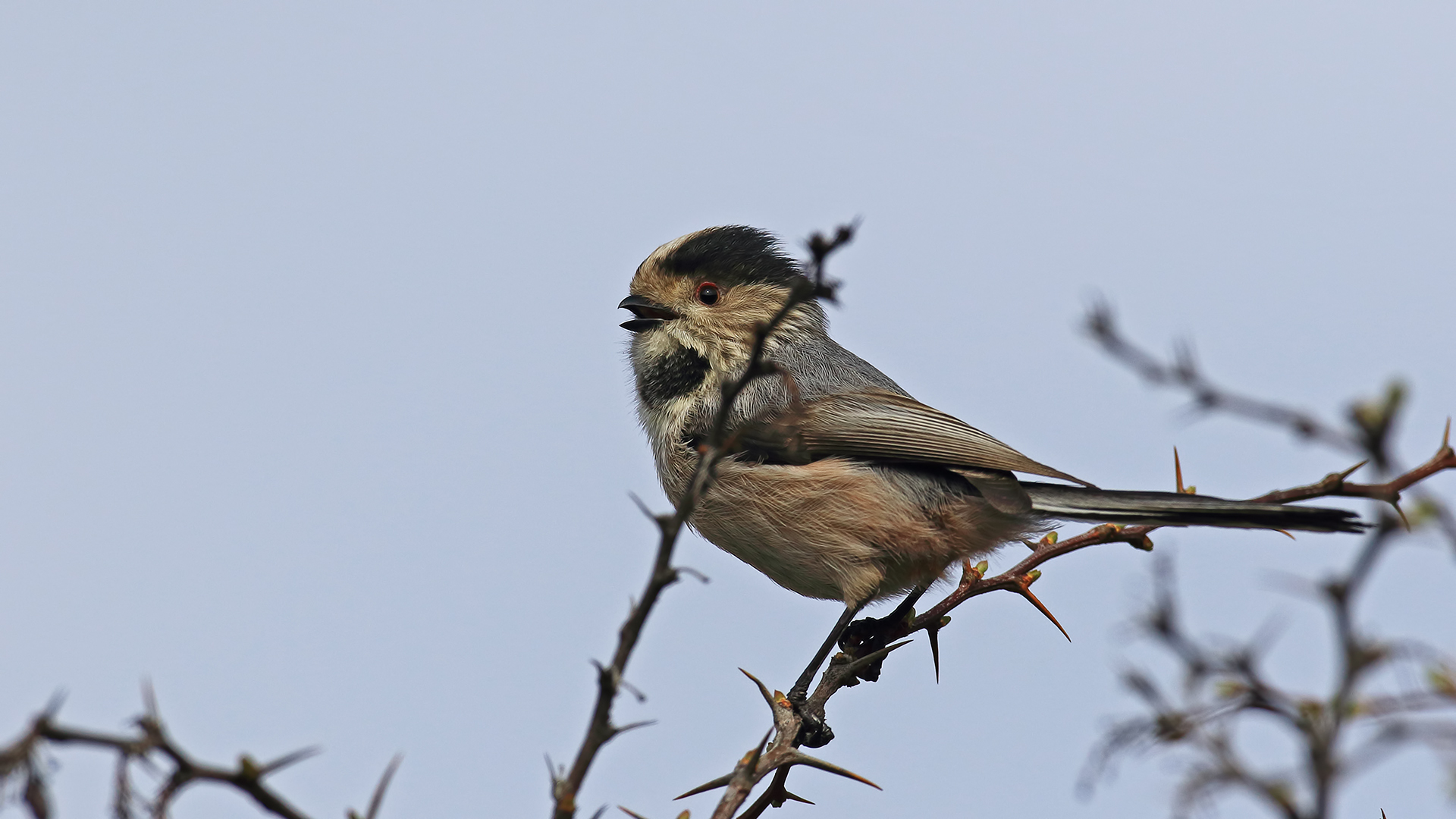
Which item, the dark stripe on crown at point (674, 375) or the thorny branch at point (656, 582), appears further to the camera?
the dark stripe on crown at point (674, 375)

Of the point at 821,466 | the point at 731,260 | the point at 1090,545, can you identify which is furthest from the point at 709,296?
the point at 1090,545

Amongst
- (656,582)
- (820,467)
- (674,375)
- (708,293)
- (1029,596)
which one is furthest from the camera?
(708,293)

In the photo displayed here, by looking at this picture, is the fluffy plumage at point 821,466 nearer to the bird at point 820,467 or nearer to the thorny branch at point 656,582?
the bird at point 820,467

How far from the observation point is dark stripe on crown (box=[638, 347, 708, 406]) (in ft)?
18.8

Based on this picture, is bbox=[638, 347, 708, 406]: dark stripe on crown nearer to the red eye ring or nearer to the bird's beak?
the bird's beak

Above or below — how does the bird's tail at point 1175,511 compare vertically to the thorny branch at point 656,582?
above

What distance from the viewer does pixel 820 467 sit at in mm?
5188

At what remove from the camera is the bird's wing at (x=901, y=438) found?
16.3 feet

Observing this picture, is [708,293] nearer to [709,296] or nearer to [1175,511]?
[709,296]

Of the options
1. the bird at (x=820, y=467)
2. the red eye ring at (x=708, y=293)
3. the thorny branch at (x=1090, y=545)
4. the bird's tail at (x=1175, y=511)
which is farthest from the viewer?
the red eye ring at (x=708, y=293)

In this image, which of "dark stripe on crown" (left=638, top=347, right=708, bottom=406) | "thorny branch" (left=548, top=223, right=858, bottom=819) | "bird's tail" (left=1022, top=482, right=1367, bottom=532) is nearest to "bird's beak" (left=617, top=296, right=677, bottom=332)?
"dark stripe on crown" (left=638, top=347, right=708, bottom=406)

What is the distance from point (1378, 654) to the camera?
1132 mm

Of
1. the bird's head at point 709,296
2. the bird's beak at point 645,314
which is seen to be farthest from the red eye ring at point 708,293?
the bird's beak at point 645,314

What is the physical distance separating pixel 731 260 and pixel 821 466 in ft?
4.33
